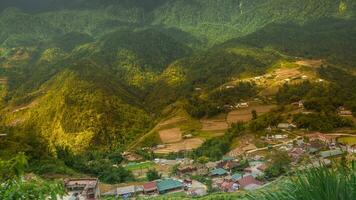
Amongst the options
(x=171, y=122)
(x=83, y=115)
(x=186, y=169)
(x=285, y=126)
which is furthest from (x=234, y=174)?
(x=83, y=115)

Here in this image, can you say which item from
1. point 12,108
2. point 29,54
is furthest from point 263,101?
point 29,54

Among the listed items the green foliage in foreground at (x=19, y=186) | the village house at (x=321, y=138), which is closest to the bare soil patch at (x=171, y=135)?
the village house at (x=321, y=138)

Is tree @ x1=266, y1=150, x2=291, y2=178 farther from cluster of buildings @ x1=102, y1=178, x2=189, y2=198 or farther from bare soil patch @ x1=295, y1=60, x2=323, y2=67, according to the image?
bare soil patch @ x1=295, y1=60, x2=323, y2=67

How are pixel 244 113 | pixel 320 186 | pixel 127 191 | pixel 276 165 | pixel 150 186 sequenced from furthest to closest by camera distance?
pixel 244 113, pixel 276 165, pixel 150 186, pixel 127 191, pixel 320 186

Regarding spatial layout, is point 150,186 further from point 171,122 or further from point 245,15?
point 245,15

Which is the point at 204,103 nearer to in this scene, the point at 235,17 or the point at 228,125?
the point at 228,125

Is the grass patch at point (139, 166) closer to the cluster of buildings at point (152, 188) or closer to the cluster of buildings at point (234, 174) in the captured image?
the cluster of buildings at point (234, 174)

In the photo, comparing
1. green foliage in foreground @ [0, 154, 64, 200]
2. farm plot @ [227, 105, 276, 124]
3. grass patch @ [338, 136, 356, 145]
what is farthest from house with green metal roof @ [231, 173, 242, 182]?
green foliage in foreground @ [0, 154, 64, 200]
